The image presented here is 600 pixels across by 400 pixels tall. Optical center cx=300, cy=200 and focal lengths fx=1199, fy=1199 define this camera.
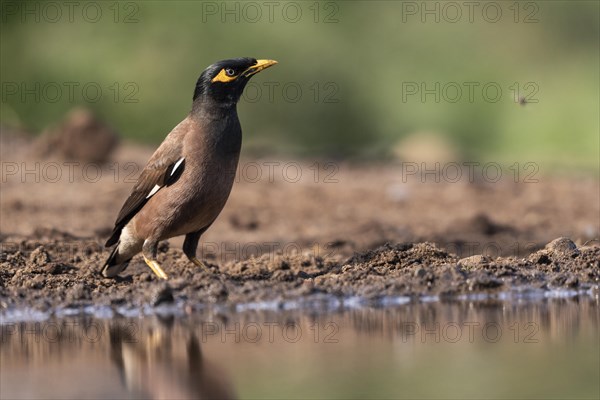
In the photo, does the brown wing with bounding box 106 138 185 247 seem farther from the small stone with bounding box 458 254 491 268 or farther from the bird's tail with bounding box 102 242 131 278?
the small stone with bounding box 458 254 491 268

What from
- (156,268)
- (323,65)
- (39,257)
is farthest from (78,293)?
(323,65)

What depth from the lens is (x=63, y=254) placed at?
8.75 m

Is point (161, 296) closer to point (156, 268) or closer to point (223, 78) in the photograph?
point (156, 268)

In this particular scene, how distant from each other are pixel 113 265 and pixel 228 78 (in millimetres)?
1487

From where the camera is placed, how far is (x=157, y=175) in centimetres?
788

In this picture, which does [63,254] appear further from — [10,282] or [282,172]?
[282,172]

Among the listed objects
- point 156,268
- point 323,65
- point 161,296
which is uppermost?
point 323,65

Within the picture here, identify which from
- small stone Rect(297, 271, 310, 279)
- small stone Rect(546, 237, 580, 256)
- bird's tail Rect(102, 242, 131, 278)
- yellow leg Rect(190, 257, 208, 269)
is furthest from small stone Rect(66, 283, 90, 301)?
small stone Rect(546, 237, 580, 256)

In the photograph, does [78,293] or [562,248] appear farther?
[562,248]

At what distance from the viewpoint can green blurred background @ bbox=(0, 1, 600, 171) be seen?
53.0ft

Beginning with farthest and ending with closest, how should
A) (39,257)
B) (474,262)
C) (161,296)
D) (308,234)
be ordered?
(308,234), (39,257), (474,262), (161,296)

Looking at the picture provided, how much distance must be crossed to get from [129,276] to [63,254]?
30.7 inches

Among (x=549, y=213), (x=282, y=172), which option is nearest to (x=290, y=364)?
(x=549, y=213)

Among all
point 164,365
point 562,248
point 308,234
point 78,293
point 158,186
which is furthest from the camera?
point 308,234
